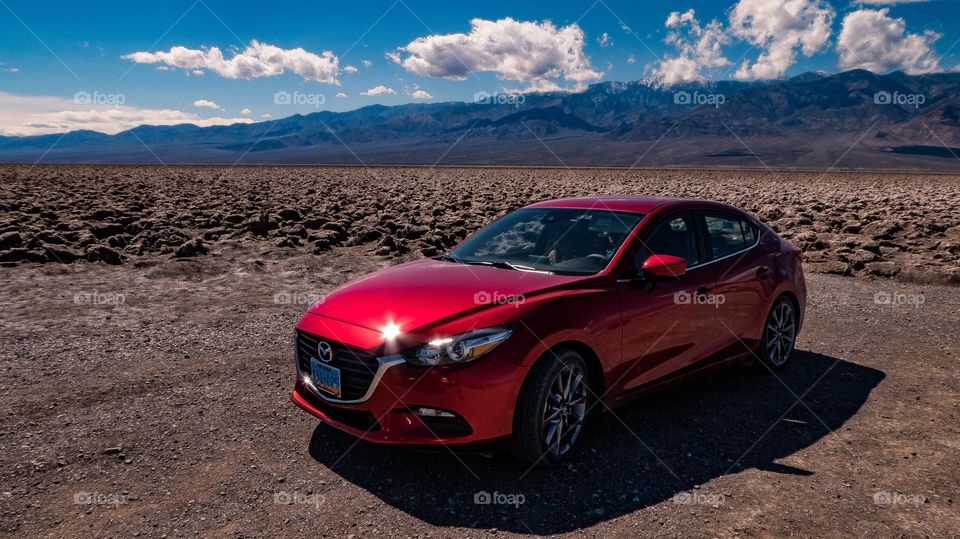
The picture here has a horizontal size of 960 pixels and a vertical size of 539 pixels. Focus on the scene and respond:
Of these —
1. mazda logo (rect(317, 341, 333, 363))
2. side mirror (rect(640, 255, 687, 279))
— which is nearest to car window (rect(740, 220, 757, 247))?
Result: side mirror (rect(640, 255, 687, 279))

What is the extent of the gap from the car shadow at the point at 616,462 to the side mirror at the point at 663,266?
3.99ft

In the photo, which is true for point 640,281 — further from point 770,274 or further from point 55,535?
point 55,535

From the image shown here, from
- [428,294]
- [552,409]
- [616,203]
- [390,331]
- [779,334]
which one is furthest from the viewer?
[779,334]

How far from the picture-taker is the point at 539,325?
12.4ft

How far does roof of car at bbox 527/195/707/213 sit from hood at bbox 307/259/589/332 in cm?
112

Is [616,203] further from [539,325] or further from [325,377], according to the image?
[325,377]

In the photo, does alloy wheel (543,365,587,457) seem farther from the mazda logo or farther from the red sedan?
the mazda logo

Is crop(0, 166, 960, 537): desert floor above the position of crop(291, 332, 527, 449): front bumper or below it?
below

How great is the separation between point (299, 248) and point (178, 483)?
985 centimetres

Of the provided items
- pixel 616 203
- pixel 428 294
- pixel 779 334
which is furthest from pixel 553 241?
pixel 779 334

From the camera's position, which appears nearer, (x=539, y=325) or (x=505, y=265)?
(x=539, y=325)

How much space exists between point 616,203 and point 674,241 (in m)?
0.59

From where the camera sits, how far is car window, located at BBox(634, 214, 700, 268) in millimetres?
4758

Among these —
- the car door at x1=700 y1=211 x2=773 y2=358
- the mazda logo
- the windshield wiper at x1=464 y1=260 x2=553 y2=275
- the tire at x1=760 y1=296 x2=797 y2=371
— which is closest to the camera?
the mazda logo
